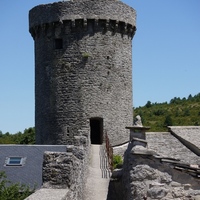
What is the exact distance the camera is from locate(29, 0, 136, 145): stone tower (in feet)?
82.8

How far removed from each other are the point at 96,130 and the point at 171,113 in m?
30.9

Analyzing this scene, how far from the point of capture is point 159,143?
24703mm

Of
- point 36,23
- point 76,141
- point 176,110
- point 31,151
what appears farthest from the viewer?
point 176,110

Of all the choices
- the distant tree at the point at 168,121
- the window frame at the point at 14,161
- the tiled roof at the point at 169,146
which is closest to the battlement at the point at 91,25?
the tiled roof at the point at 169,146

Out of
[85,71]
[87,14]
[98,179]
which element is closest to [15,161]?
[85,71]

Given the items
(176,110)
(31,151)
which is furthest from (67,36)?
(176,110)

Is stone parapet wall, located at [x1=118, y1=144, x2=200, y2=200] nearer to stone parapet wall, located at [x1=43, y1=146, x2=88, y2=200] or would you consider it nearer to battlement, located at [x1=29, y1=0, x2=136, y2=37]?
stone parapet wall, located at [x1=43, y1=146, x2=88, y2=200]

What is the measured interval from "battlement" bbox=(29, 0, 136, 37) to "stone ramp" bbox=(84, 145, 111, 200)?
7.19m

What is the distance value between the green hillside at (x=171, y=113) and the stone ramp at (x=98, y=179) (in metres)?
27.4

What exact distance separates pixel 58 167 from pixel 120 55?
781 inches

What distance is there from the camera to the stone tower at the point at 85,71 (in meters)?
25.2

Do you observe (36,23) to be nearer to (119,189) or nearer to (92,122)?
(92,122)

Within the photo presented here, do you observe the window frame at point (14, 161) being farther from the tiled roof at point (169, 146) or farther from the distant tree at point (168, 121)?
the distant tree at point (168, 121)

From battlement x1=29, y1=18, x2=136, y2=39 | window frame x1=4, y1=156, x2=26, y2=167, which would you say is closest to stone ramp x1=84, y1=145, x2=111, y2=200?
window frame x1=4, y1=156, x2=26, y2=167
